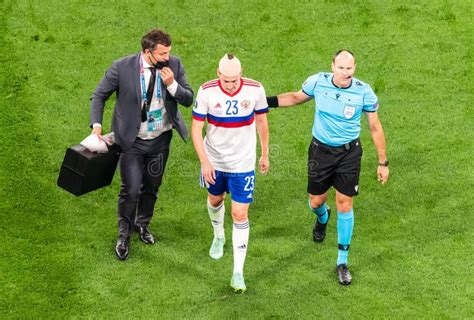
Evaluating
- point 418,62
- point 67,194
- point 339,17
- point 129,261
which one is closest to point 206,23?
point 339,17

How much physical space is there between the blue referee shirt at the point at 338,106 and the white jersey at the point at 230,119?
21.8 inches

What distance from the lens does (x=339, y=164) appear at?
9844 mm

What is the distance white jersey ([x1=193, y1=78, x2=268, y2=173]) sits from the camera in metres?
9.35

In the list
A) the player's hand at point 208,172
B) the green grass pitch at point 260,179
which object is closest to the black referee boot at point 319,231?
the green grass pitch at point 260,179

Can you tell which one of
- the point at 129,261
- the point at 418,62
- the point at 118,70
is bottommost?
the point at 129,261

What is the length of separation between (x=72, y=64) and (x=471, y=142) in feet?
16.7

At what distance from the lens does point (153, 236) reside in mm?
10727

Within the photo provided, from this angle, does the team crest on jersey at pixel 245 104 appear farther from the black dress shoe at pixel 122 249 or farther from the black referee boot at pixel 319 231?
the black dress shoe at pixel 122 249

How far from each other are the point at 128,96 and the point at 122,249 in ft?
5.23

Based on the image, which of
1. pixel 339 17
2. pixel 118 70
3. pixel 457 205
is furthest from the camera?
pixel 339 17

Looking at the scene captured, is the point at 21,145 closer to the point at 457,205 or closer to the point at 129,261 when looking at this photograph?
the point at 129,261

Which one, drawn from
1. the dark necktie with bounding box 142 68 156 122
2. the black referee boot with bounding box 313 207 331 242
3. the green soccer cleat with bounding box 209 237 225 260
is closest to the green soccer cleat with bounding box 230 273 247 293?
the green soccer cleat with bounding box 209 237 225 260

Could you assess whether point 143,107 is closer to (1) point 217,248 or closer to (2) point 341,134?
(1) point 217,248

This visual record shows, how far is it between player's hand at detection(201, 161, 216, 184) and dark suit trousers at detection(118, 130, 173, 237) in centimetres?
78
